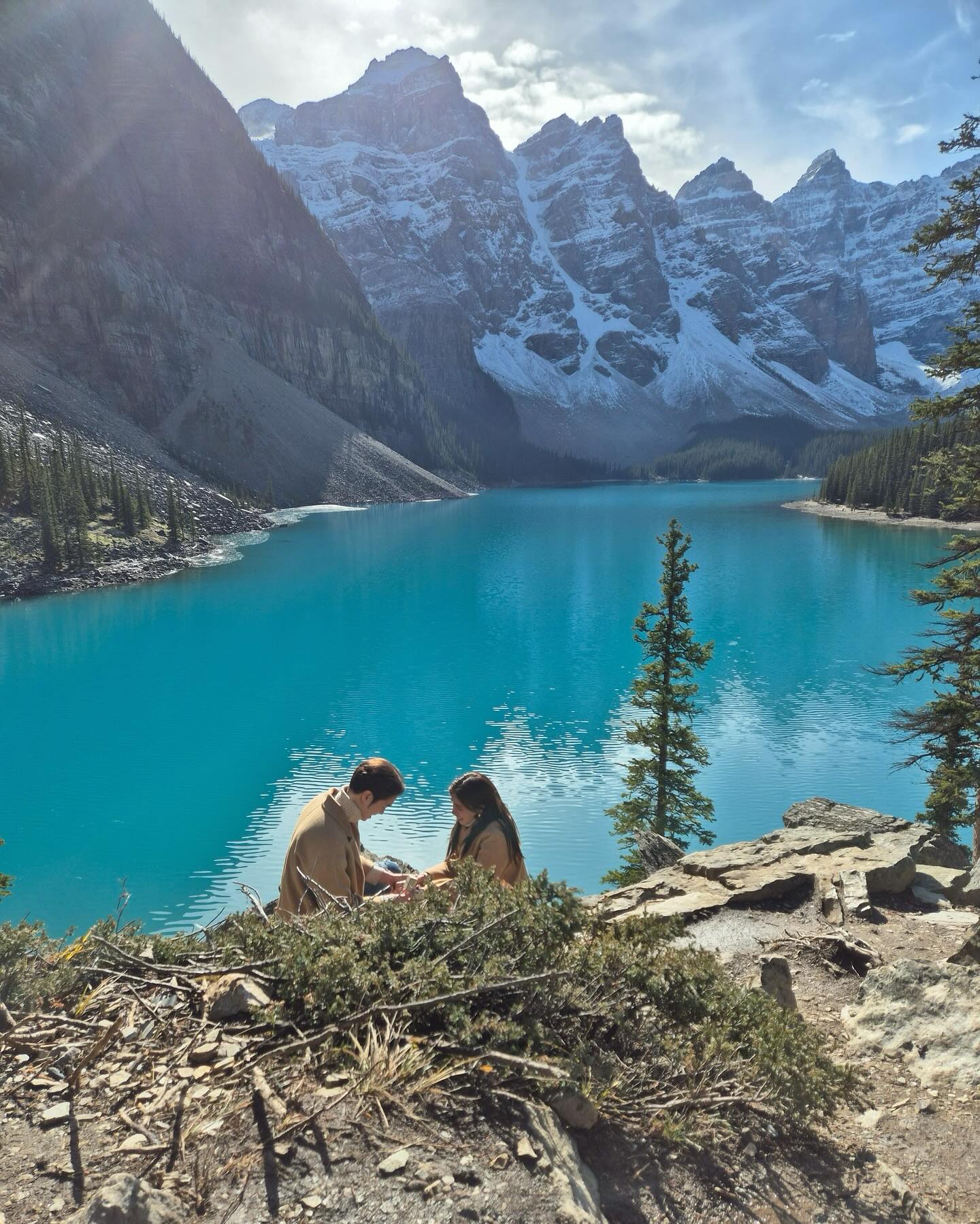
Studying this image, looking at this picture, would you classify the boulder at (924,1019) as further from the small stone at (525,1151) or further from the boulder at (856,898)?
the small stone at (525,1151)

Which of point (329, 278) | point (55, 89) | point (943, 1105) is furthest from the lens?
point (329, 278)

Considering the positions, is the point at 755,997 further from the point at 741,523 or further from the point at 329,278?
the point at 329,278

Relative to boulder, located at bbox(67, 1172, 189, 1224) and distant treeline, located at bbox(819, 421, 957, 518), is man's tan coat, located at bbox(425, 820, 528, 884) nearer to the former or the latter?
boulder, located at bbox(67, 1172, 189, 1224)

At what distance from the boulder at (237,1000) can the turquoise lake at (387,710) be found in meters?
12.8

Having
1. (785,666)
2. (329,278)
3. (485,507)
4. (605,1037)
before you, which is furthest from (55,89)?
(605,1037)

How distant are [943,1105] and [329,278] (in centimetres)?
18932

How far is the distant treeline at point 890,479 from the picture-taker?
94.4m

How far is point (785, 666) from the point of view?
33.5m

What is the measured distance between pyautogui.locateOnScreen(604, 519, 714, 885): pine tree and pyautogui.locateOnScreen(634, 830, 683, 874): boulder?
148 cm

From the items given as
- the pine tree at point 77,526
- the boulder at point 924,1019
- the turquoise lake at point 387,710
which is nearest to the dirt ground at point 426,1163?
the boulder at point 924,1019

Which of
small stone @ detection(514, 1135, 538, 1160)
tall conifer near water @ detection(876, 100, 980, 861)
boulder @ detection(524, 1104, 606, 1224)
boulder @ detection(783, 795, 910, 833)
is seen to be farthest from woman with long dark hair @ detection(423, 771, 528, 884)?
boulder @ detection(783, 795, 910, 833)

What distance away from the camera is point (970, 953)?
650 cm

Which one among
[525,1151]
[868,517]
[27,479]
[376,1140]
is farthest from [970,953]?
[868,517]

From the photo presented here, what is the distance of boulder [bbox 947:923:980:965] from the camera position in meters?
6.43
